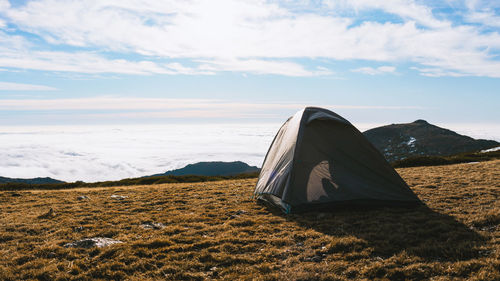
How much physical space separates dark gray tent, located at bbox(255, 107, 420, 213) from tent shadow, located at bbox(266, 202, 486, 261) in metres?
0.53

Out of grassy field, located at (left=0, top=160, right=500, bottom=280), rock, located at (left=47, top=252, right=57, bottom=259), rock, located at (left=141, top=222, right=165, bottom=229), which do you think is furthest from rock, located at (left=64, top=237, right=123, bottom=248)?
rock, located at (left=141, top=222, right=165, bottom=229)

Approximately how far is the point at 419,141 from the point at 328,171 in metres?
179

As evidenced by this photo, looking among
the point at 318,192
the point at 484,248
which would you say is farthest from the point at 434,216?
the point at 318,192

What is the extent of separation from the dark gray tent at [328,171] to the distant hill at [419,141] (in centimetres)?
14241

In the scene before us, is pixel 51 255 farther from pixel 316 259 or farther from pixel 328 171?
pixel 328 171

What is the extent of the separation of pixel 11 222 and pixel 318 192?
43.5ft

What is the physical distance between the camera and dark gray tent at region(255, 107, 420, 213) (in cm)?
1105

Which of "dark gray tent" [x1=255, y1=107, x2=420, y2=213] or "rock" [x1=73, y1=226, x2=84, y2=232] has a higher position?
"dark gray tent" [x1=255, y1=107, x2=420, y2=213]

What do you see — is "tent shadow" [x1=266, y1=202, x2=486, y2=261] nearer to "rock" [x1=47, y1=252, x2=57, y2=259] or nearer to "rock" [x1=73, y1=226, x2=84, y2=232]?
"rock" [x1=47, y1=252, x2=57, y2=259]

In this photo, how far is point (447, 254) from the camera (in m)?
6.93

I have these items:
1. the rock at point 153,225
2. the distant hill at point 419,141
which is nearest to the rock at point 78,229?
the rock at point 153,225

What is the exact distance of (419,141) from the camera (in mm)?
162625

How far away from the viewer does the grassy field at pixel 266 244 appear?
257 inches

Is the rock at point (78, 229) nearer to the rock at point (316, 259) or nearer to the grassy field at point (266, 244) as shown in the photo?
the grassy field at point (266, 244)
